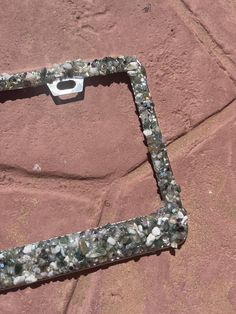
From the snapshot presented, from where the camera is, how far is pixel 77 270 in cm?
121

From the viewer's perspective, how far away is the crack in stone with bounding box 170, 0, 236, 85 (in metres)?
1.40

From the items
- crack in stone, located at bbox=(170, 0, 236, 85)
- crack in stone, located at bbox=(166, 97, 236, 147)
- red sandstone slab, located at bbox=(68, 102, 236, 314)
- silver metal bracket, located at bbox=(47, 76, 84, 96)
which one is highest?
crack in stone, located at bbox=(170, 0, 236, 85)

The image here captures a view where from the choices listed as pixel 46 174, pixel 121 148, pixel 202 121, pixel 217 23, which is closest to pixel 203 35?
pixel 217 23

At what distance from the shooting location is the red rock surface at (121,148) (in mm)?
1237

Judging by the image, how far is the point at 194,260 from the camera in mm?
1274

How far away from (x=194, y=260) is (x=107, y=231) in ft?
0.66

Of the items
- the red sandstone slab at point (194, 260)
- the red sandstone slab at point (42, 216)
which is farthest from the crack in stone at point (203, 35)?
the red sandstone slab at point (42, 216)

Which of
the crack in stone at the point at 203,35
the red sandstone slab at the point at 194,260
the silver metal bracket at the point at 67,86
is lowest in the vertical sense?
the red sandstone slab at the point at 194,260

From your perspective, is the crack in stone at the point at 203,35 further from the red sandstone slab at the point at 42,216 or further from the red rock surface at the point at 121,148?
the red sandstone slab at the point at 42,216

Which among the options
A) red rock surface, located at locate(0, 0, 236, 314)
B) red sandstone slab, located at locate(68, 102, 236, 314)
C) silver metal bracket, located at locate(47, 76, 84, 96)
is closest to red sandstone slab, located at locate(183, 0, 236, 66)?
red rock surface, located at locate(0, 0, 236, 314)

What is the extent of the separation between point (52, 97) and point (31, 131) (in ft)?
0.29

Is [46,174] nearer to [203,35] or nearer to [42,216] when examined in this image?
[42,216]

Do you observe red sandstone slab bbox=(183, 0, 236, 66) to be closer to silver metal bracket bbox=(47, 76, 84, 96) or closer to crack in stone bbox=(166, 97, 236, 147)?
crack in stone bbox=(166, 97, 236, 147)

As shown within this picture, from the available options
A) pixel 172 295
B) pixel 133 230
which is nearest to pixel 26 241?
pixel 133 230
